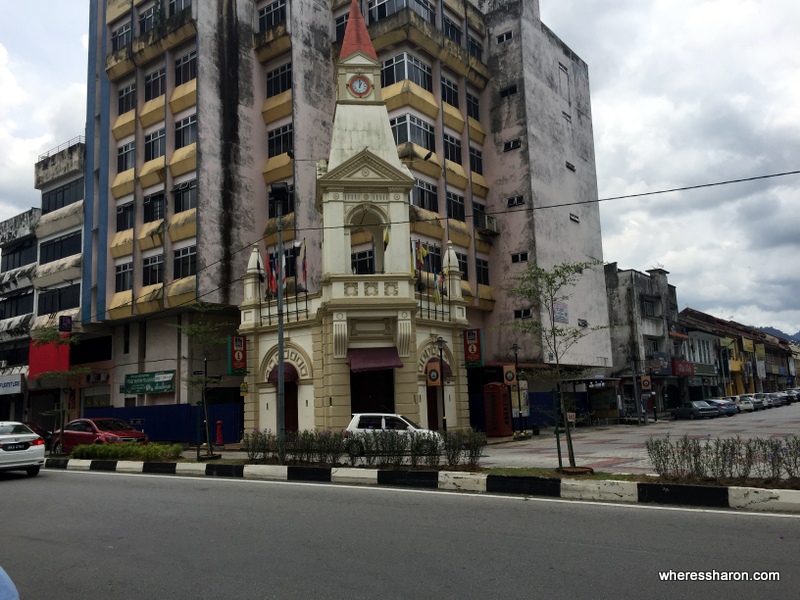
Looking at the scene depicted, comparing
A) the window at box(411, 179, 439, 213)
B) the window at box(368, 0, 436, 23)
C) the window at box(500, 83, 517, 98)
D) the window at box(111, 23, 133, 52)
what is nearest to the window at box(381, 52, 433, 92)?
the window at box(368, 0, 436, 23)

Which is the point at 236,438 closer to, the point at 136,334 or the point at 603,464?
the point at 136,334

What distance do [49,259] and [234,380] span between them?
15.5m

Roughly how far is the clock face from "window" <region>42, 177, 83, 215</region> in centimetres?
2119

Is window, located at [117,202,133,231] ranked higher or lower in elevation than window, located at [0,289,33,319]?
higher

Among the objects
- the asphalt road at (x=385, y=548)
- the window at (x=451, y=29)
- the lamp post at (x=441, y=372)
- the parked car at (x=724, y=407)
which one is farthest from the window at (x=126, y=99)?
the parked car at (x=724, y=407)

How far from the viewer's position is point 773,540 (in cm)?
725

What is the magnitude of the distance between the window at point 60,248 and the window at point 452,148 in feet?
72.6

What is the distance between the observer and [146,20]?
122 feet

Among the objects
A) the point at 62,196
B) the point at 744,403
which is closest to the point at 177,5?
the point at 62,196

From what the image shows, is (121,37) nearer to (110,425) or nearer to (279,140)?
(279,140)

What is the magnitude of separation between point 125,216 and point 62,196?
762cm

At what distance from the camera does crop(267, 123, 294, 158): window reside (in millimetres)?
35094

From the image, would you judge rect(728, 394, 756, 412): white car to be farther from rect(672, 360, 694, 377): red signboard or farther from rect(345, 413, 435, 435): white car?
rect(345, 413, 435, 435): white car

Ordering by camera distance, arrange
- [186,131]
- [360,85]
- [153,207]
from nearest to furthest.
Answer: [360,85], [186,131], [153,207]
